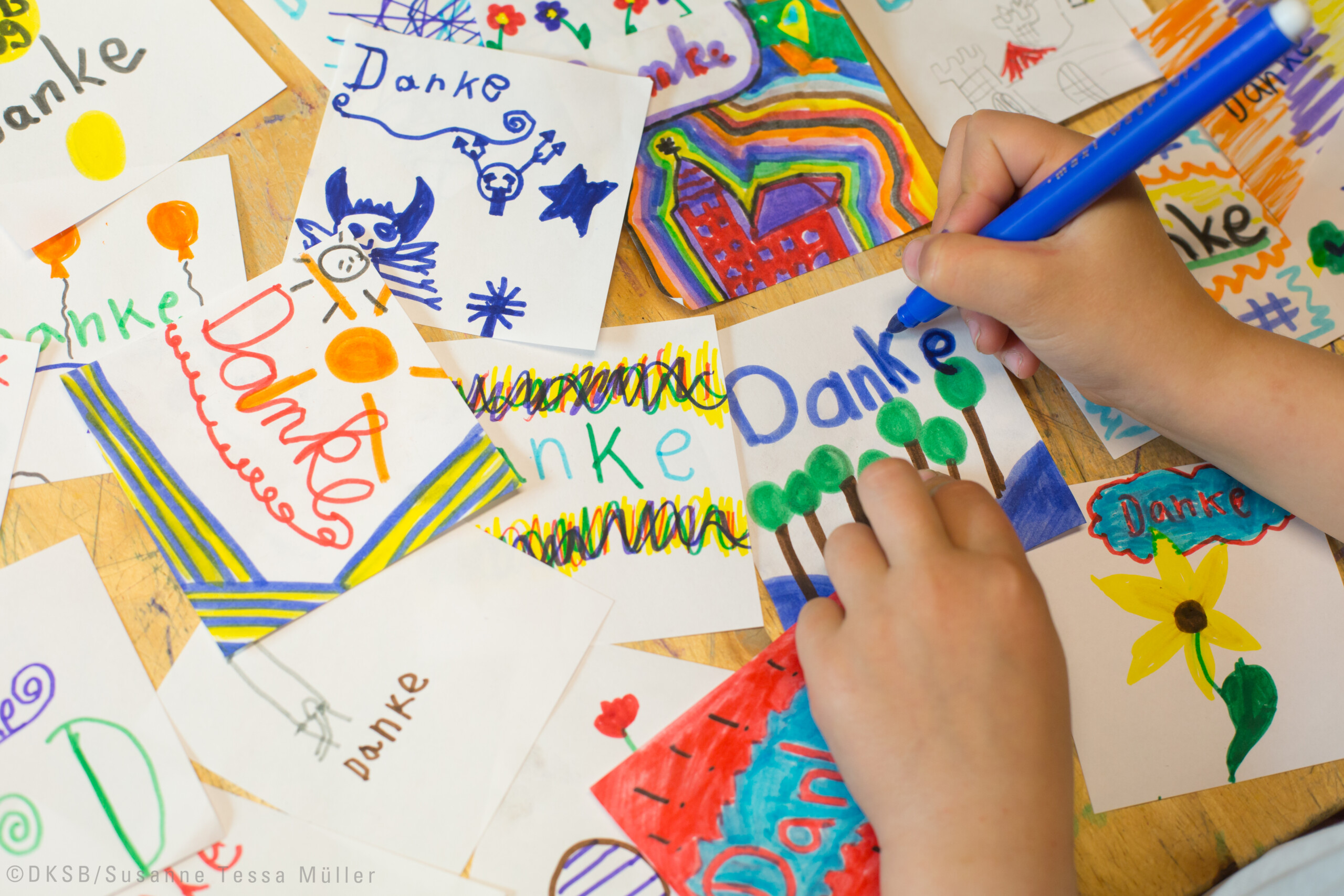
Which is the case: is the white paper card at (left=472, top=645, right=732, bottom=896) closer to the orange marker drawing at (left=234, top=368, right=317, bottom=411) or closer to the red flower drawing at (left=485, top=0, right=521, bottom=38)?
the orange marker drawing at (left=234, top=368, right=317, bottom=411)

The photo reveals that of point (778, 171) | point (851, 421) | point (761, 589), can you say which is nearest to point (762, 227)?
point (778, 171)

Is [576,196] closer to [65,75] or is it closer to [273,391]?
[273,391]

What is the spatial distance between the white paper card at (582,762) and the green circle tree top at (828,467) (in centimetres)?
13

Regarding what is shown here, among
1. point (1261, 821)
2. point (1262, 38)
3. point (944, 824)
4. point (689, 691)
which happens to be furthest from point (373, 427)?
point (1261, 821)

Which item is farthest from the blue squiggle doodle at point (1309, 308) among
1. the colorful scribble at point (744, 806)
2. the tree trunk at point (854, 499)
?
the colorful scribble at point (744, 806)

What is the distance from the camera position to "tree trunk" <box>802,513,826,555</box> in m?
0.50

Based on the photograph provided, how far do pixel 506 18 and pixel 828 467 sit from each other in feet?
1.32

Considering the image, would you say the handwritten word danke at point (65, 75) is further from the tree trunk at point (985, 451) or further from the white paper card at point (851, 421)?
the tree trunk at point (985, 451)

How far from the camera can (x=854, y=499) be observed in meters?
0.50

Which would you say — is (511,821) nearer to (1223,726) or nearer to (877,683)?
(877,683)

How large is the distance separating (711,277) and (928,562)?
0.79 feet

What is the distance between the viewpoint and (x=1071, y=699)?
1.61 feet

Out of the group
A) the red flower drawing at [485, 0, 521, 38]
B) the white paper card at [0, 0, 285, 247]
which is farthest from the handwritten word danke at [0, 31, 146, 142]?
the red flower drawing at [485, 0, 521, 38]

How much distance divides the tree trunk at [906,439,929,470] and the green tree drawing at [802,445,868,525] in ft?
0.14
